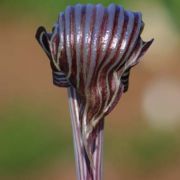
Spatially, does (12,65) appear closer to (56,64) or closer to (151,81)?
(151,81)

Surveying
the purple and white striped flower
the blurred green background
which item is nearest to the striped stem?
the purple and white striped flower

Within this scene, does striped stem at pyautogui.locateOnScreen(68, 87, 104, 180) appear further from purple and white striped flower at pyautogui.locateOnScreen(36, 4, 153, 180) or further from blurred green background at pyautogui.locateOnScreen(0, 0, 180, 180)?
blurred green background at pyautogui.locateOnScreen(0, 0, 180, 180)

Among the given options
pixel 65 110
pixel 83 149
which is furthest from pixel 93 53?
pixel 65 110

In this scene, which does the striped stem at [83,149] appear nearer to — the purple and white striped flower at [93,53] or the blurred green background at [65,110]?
the purple and white striped flower at [93,53]

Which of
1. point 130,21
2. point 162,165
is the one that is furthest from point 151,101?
point 130,21

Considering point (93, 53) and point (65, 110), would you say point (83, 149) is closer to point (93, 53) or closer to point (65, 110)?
point (93, 53)

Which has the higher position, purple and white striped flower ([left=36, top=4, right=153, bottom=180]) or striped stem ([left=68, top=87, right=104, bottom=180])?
purple and white striped flower ([left=36, top=4, right=153, bottom=180])

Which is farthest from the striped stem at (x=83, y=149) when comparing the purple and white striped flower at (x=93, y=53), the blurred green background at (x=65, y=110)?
the blurred green background at (x=65, y=110)
